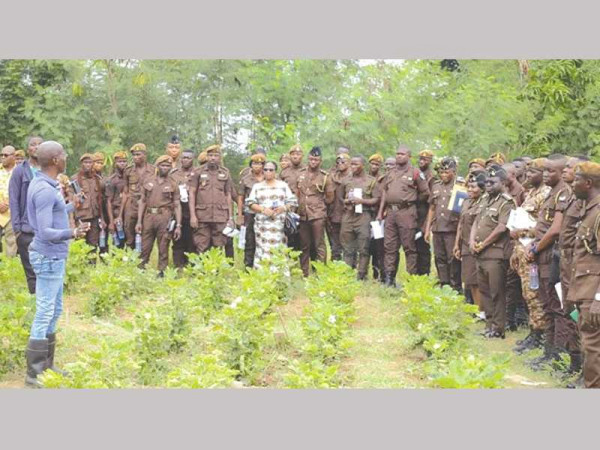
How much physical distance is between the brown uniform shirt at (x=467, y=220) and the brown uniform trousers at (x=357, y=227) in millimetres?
2458

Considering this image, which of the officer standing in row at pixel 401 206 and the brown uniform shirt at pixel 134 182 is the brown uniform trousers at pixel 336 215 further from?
the brown uniform shirt at pixel 134 182

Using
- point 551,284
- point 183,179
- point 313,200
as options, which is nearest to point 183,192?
point 183,179

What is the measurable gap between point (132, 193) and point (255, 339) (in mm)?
6620

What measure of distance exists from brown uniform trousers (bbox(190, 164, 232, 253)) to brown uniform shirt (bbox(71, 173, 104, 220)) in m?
1.74

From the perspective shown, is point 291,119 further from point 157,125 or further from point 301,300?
point 301,300

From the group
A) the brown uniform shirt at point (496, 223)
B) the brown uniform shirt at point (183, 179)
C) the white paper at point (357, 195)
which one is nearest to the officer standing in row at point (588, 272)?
the brown uniform shirt at point (496, 223)

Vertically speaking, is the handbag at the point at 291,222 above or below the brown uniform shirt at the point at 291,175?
below

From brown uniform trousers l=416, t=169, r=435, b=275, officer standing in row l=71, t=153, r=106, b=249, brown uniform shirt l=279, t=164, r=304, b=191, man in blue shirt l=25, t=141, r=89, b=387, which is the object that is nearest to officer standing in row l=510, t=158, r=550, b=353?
brown uniform trousers l=416, t=169, r=435, b=275

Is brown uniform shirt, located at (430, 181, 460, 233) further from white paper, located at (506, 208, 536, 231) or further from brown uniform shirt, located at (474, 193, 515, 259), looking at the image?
white paper, located at (506, 208, 536, 231)

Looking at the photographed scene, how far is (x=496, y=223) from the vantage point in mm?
10086

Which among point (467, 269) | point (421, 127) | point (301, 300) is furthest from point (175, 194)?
point (421, 127)

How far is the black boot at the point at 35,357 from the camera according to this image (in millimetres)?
7512

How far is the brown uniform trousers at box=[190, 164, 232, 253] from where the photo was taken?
13477 mm

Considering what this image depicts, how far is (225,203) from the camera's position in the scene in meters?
13.5
